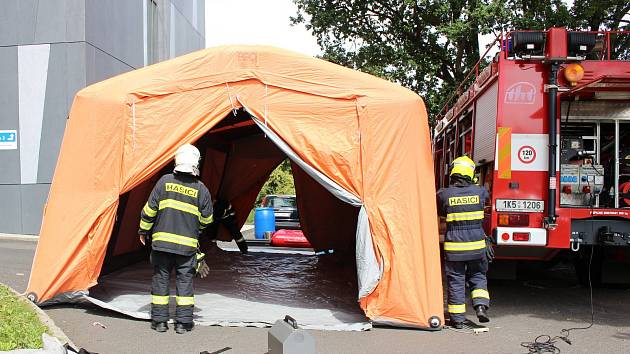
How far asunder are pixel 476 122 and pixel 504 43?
54.1 inches

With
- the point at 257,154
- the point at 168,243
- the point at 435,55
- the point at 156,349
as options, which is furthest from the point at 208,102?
the point at 435,55

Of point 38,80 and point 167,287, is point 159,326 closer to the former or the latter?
point 167,287

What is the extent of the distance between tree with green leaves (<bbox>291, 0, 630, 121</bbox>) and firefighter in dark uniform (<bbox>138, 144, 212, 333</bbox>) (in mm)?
11939

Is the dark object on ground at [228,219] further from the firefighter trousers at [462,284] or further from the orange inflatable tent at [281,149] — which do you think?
the firefighter trousers at [462,284]

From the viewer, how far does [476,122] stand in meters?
8.02

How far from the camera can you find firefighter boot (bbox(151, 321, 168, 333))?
233 inches

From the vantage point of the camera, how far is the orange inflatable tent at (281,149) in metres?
6.18

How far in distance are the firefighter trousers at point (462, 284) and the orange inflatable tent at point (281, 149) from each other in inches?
10.3

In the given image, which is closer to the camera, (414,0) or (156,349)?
(156,349)

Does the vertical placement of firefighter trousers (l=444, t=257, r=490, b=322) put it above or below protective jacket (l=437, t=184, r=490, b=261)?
below

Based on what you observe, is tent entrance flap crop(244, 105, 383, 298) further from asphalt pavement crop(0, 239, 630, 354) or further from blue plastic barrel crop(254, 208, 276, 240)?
blue plastic barrel crop(254, 208, 276, 240)

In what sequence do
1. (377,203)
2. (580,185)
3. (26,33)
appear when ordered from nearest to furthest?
(377,203), (580,185), (26,33)

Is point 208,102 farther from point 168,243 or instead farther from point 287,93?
point 168,243

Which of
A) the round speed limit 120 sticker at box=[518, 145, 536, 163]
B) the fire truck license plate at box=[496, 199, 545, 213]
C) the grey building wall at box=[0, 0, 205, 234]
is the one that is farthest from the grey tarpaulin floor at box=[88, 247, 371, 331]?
the grey building wall at box=[0, 0, 205, 234]
